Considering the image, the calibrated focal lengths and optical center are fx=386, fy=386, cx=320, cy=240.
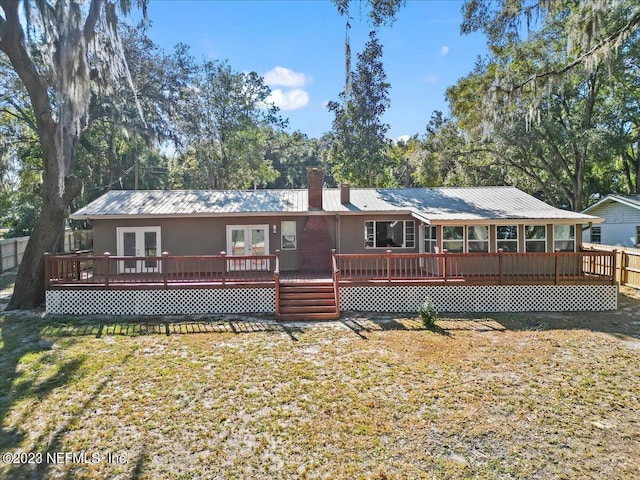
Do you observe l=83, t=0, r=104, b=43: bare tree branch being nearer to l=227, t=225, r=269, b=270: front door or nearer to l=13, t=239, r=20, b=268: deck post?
l=227, t=225, r=269, b=270: front door

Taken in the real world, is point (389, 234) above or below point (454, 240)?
above

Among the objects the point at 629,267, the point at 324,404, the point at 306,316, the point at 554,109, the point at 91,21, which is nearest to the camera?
the point at 324,404

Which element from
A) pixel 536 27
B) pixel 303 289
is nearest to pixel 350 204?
pixel 303 289

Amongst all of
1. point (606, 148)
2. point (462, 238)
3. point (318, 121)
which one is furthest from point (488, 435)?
point (318, 121)

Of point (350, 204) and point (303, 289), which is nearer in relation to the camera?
point (303, 289)

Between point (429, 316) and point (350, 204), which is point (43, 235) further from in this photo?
point (429, 316)

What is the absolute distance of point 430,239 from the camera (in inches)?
528

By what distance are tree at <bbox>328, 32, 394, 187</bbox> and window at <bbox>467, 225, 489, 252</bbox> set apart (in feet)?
50.4

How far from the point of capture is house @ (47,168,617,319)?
1100cm

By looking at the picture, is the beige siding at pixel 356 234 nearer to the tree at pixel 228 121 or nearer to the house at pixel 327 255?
the house at pixel 327 255

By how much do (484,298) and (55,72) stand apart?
40.0 feet

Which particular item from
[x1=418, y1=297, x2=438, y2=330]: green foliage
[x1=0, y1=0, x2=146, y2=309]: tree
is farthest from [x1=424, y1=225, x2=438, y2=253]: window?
[x1=0, y1=0, x2=146, y2=309]: tree

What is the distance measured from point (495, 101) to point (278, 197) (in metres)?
8.58

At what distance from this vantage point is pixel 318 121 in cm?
2997
